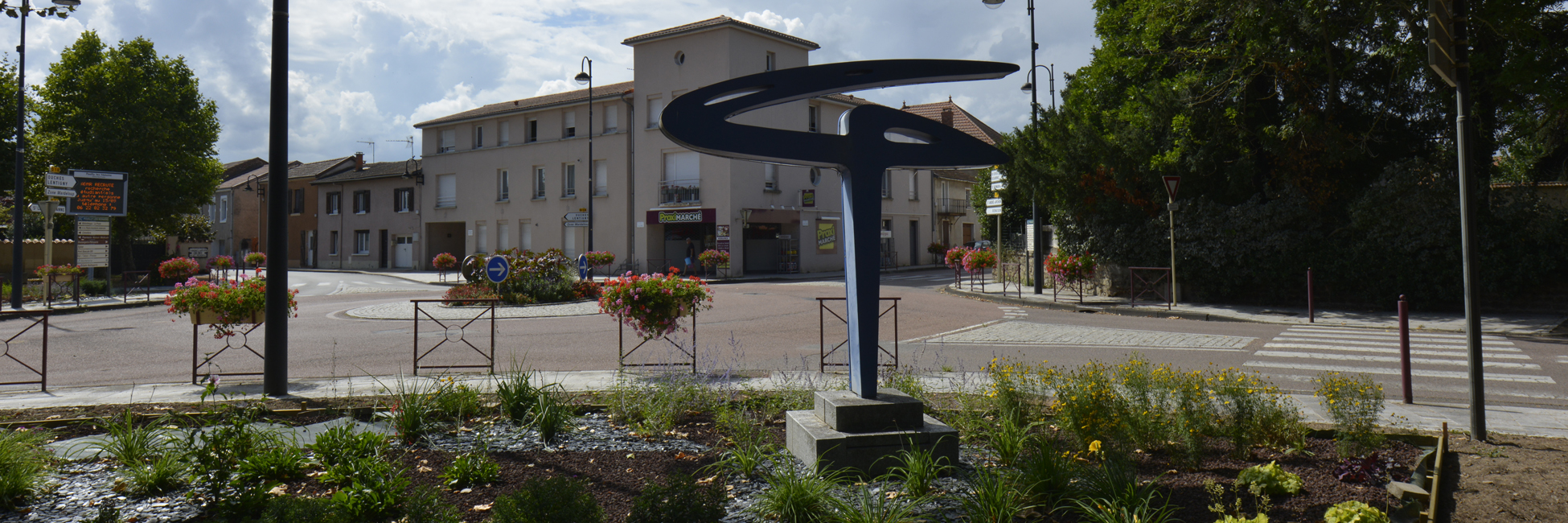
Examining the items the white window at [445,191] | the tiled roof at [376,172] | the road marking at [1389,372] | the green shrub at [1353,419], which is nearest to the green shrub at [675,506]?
the green shrub at [1353,419]

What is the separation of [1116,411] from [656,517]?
9.31 feet

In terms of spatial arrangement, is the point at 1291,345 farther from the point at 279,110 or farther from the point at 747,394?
the point at 279,110

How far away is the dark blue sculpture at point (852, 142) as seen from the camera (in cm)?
492

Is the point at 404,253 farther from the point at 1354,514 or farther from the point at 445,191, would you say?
the point at 1354,514

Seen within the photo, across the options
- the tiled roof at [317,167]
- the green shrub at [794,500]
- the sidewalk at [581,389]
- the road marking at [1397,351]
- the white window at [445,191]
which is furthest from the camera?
the tiled roof at [317,167]

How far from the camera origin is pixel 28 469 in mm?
4062

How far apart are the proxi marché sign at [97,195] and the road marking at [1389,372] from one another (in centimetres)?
2801

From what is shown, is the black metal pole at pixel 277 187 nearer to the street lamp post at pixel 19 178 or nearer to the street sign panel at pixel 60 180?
the street lamp post at pixel 19 178

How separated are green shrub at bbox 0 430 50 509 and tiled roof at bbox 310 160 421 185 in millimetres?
44683

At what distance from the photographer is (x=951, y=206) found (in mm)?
49188

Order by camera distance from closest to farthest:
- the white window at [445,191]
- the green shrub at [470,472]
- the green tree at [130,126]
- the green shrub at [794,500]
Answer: the green shrub at [794,500], the green shrub at [470,472], the green tree at [130,126], the white window at [445,191]

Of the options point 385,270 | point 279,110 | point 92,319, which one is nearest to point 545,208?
point 385,270

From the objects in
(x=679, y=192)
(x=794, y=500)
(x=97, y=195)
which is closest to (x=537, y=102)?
(x=679, y=192)

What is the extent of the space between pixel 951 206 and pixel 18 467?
47.4m
